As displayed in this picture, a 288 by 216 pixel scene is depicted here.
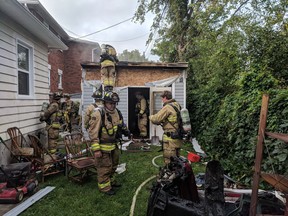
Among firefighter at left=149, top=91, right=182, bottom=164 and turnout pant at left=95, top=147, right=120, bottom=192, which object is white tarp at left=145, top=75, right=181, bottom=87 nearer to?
firefighter at left=149, top=91, right=182, bottom=164

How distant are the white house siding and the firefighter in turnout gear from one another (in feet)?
7.50

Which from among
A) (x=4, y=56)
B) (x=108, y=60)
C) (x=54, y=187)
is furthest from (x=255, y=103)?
(x=4, y=56)

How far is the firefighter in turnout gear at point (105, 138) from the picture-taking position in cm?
364

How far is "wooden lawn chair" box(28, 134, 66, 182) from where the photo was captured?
175 inches

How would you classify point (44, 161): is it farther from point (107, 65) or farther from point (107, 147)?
point (107, 65)

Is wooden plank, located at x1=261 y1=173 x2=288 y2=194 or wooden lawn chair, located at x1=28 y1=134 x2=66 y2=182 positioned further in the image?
wooden lawn chair, located at x1=28 y1=134 x2=66 y2=182

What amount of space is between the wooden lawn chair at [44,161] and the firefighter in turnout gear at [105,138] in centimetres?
139

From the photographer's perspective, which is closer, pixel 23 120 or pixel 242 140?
pixel 242 140

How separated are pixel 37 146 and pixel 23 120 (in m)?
1.20

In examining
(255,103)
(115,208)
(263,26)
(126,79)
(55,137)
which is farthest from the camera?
(126,79)

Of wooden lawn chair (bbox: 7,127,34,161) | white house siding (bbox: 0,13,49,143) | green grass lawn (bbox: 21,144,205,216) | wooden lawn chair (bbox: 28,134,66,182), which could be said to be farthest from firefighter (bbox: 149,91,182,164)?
white house siding (bbox: 0,13,49,143)

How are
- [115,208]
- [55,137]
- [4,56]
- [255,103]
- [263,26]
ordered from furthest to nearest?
[55,137], [263,26], [4,56], [255,103], [115,208]

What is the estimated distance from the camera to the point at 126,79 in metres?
8.28

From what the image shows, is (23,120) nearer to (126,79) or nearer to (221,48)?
(126,79)
